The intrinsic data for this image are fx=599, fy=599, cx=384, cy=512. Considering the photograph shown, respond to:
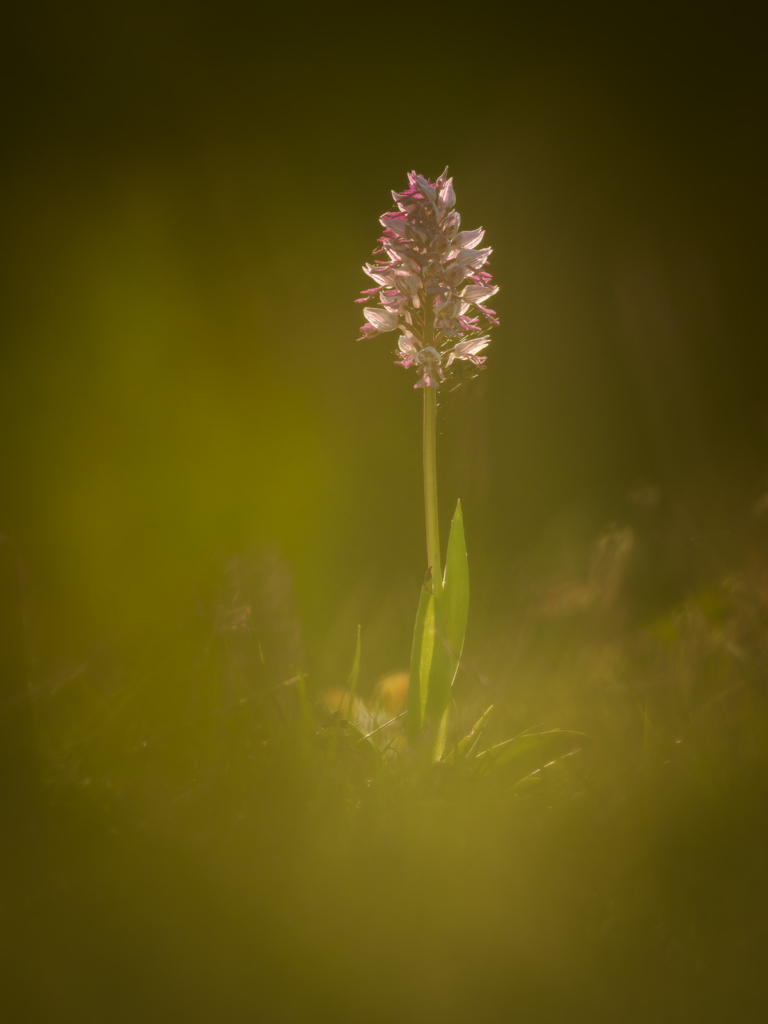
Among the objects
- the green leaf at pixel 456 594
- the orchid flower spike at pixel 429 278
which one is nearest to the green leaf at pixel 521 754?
the green leaf at pixel 456 594

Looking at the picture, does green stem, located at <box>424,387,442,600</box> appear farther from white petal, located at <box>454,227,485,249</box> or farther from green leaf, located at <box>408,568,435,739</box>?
white petal, located at <box>454,227,485,249</box>

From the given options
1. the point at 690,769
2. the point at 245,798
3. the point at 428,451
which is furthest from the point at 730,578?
the point at 245,798

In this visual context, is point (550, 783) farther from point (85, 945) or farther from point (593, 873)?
point (85, 945)

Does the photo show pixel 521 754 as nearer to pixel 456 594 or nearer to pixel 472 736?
pixel 472 736

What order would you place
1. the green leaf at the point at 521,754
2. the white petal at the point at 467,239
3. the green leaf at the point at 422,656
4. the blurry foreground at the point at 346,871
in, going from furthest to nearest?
the white petal at the point at 467,239 → the green leaf at the point at 422,656 → the green leaf at the point at 521,754 → the blurry foreground at the point at 346,871

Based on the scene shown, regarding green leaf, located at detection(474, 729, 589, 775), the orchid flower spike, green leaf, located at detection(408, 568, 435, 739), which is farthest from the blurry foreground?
the orchid flower spike

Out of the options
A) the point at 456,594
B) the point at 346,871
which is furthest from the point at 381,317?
the point at 346,871

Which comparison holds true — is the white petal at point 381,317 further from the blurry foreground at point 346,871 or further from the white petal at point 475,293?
the blurry foreground at point 346,871
